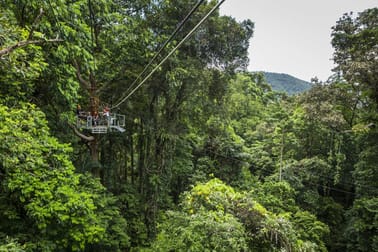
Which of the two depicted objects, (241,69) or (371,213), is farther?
(371,213)

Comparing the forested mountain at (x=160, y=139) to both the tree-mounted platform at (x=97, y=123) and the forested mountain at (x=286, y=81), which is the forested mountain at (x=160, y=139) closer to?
the tree-mounted platform at (x=97, y=123)

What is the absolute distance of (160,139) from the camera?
33.2 feet

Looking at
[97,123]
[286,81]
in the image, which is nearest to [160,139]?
[97,123]

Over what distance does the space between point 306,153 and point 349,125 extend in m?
2.82

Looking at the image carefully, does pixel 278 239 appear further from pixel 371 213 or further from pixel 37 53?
pixel 371 213

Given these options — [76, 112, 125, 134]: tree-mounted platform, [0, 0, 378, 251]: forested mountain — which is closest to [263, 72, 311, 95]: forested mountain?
[0, 0, 378, 251]: forested mountain

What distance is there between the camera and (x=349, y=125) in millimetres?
10680

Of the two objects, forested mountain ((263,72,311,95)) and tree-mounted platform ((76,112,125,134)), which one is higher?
forested mountain ((263,72,311,95))

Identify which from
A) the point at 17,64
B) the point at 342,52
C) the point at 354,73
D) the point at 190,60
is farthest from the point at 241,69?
the point at 17,64

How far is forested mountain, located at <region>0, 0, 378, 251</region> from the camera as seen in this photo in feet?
12.9

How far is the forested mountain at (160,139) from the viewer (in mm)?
3922

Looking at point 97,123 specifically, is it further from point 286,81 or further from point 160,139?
point 286,81

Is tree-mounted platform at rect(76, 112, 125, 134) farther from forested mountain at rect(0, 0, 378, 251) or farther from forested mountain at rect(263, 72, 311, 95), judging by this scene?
forested mountain at rect(263, 72, 311, 95)

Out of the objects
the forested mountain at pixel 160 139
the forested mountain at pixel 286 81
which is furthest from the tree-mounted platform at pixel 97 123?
the forested mountain at pixel 286 81
